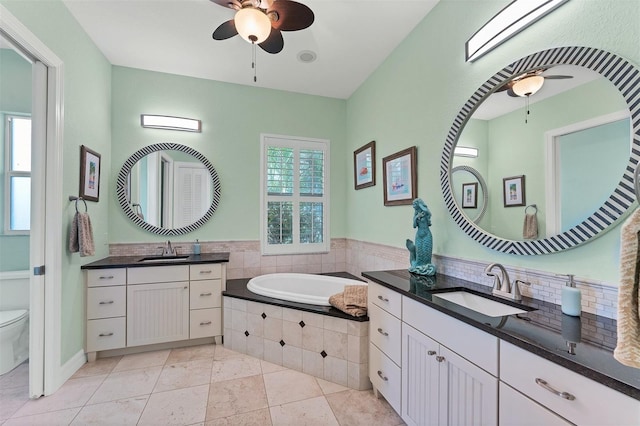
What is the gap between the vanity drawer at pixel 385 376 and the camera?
5.51 feet

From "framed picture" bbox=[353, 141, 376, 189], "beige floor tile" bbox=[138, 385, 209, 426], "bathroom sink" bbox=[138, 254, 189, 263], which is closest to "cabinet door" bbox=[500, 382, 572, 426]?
"beige floor tile" bbox=[138, 385, 209, 426]

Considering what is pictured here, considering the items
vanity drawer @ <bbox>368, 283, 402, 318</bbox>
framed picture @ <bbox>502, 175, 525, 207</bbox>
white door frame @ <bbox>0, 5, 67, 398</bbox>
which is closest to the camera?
framed picture @ <bbox>502, 175, 525, 207</bbox>

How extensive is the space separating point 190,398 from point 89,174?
211 centimetres

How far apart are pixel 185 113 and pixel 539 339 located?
3590mm

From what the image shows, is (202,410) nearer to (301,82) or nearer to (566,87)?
(566,87)

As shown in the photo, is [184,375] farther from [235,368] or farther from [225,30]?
[225,30]

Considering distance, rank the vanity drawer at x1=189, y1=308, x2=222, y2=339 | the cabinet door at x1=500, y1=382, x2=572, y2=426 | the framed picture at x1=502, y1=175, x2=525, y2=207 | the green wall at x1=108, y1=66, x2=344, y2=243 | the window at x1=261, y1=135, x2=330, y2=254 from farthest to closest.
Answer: the window at x1=261, y1=135, x2=330, y2=254 < the green wall at x1=108, y1=66, x2=344, y2=243 < the vanity drawer at x1=189, y1=308, x2=222, y2=339 < the framed picture at x1=502, y1=175, x2=525, y2=207 < the cabinet door at x1=500, y1=382, x2=572, y2=426

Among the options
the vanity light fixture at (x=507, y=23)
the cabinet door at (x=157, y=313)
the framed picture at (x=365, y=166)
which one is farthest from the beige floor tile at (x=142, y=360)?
the vanity light fixture at (x=507, y=23)

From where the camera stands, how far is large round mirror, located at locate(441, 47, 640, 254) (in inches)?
44.2

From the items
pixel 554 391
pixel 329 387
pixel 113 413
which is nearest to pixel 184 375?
pixel 113 413

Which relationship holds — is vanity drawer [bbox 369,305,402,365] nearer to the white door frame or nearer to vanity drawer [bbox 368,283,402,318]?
vanity drawer [bbox 368,283,402,318]

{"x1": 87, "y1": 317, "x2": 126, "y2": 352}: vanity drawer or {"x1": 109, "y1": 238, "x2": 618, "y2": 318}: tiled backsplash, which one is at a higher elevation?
{"x1": 109, "y1": 238, "x2": 618, "y2": 318}: tiled backsplash

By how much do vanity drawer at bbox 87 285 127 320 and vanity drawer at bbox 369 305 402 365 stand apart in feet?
7.43

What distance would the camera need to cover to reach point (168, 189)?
313 cm
